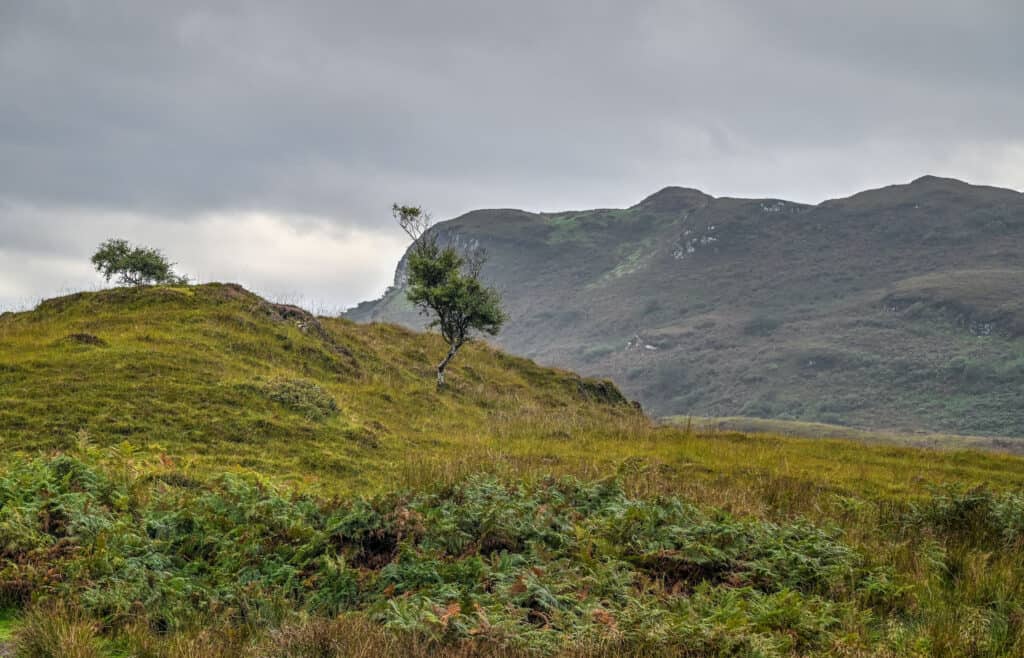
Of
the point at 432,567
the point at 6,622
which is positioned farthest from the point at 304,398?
the point at 6,622

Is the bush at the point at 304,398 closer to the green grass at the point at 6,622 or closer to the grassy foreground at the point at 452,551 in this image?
the grassy foreground at the point at 452,551

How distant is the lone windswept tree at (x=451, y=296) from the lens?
127ft

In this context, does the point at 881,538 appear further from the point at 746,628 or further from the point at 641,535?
the point at 746,628

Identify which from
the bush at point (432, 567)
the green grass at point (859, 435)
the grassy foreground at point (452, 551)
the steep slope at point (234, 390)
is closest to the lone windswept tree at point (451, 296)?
the steep slope at point (234, 390)

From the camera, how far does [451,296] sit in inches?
1516

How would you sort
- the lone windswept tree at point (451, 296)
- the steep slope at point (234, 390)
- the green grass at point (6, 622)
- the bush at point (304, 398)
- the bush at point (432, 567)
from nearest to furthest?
the bush at point (432, 567), the green grass at point (6, 622), the steep slope at point (234, 390), the bush at point (304, 398), the lone windswept tree at point (451, 296)

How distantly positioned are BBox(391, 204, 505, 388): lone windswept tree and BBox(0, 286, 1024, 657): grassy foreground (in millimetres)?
18801

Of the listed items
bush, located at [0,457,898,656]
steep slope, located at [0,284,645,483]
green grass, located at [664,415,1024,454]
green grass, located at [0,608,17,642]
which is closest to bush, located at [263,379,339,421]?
steep slope, located at [0,284,645,483]

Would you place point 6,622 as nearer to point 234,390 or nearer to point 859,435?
point 234,390

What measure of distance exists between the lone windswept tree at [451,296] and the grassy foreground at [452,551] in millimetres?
18801

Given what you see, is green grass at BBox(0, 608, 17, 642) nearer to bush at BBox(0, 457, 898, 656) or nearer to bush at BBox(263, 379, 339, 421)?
bush at BBox(0, 457, 898, 656)

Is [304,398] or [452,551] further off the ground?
[304,398]

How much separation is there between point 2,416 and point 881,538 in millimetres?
19360

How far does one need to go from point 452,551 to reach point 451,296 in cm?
2956
